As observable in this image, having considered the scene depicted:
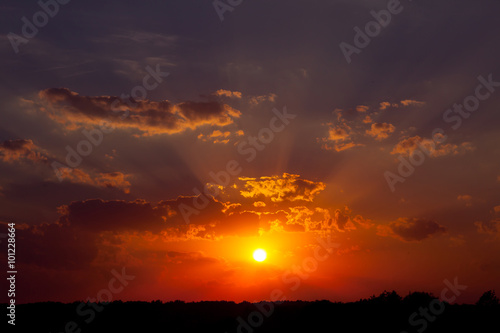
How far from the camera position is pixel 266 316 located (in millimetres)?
42469

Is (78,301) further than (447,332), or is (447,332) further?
(78,301)

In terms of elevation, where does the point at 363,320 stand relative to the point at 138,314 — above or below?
below

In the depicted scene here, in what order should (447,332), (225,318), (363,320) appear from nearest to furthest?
1. (447,332)
2. (363,320)
3. (225,318)

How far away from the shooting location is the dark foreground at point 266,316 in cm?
3878

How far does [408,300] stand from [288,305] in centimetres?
1078

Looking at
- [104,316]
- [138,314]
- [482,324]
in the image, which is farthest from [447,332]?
[104,316]

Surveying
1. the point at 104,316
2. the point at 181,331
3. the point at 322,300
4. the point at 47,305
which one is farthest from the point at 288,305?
the point at 47,305

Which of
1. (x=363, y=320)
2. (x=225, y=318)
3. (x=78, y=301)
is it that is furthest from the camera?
(x=78, y=301)

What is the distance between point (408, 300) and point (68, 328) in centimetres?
3014

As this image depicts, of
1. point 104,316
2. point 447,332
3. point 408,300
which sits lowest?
point 447,332

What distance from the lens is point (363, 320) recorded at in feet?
131

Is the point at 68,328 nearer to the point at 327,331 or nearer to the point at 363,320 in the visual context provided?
the point at 327,331

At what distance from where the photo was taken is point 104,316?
44.2 meters

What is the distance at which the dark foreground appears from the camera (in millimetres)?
38781
